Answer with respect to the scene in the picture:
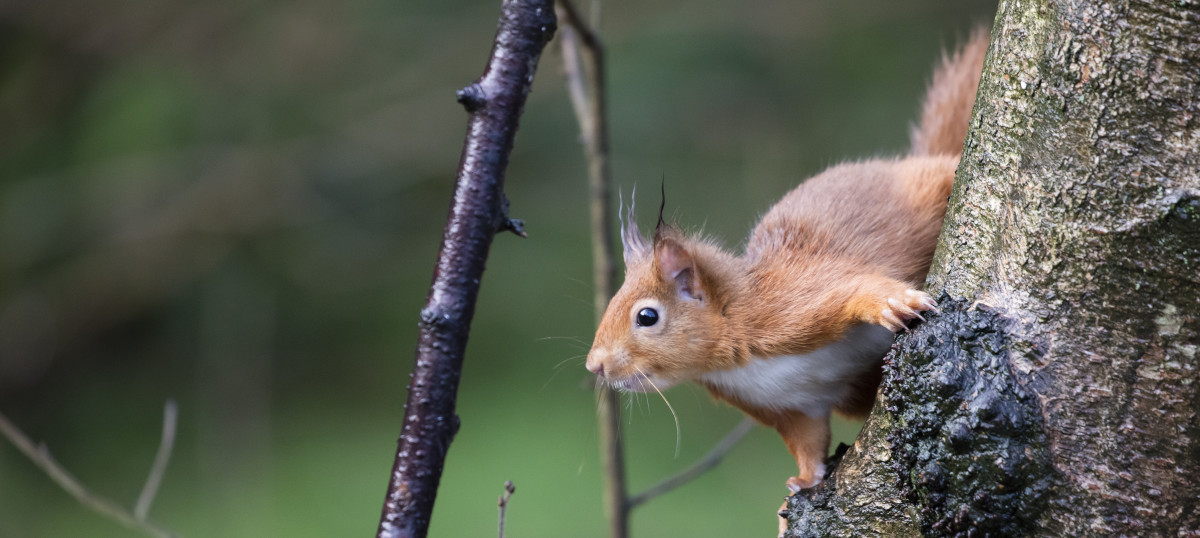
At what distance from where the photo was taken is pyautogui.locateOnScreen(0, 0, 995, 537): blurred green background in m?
4.64

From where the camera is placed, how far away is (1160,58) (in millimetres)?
836

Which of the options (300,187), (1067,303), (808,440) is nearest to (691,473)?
(808,440)

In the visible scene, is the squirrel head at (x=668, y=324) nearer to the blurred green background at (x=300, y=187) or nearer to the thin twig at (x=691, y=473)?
the thin twig at (x=691, y=473)

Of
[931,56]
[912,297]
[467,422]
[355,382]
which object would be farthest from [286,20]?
[912,297]

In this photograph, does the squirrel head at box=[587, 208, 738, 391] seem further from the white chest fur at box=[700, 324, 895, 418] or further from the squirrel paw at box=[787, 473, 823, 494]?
the squirrel paw at box=[787, 473, 823, 494]

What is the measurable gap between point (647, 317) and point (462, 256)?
13.1 inches

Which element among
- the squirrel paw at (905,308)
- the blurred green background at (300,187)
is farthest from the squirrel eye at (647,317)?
the blurred green background at (300,187)

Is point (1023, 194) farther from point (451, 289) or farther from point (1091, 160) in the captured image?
point (451, 289)

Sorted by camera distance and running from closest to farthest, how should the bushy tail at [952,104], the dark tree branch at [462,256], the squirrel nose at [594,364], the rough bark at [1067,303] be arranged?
the rough bark at [1067,303]
the dark tree branch at [462,256]
the squirrel nose at [594,364]
the bushy tail at [952,104]

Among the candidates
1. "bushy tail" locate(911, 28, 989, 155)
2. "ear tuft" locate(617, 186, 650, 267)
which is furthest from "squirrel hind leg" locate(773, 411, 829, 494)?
"bushy tail" locate(911, 28, 989, 155)

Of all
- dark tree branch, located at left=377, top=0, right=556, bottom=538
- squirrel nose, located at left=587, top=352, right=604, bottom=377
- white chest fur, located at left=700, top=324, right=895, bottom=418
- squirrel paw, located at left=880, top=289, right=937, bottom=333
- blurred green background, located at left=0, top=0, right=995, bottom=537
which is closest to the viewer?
squirrel paw, located at left=880, top=289, right=937, bottom=333

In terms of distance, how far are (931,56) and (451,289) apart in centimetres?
397

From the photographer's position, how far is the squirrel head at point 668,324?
1445 millimetres

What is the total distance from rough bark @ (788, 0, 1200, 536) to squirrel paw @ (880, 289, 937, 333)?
2 centimetres
